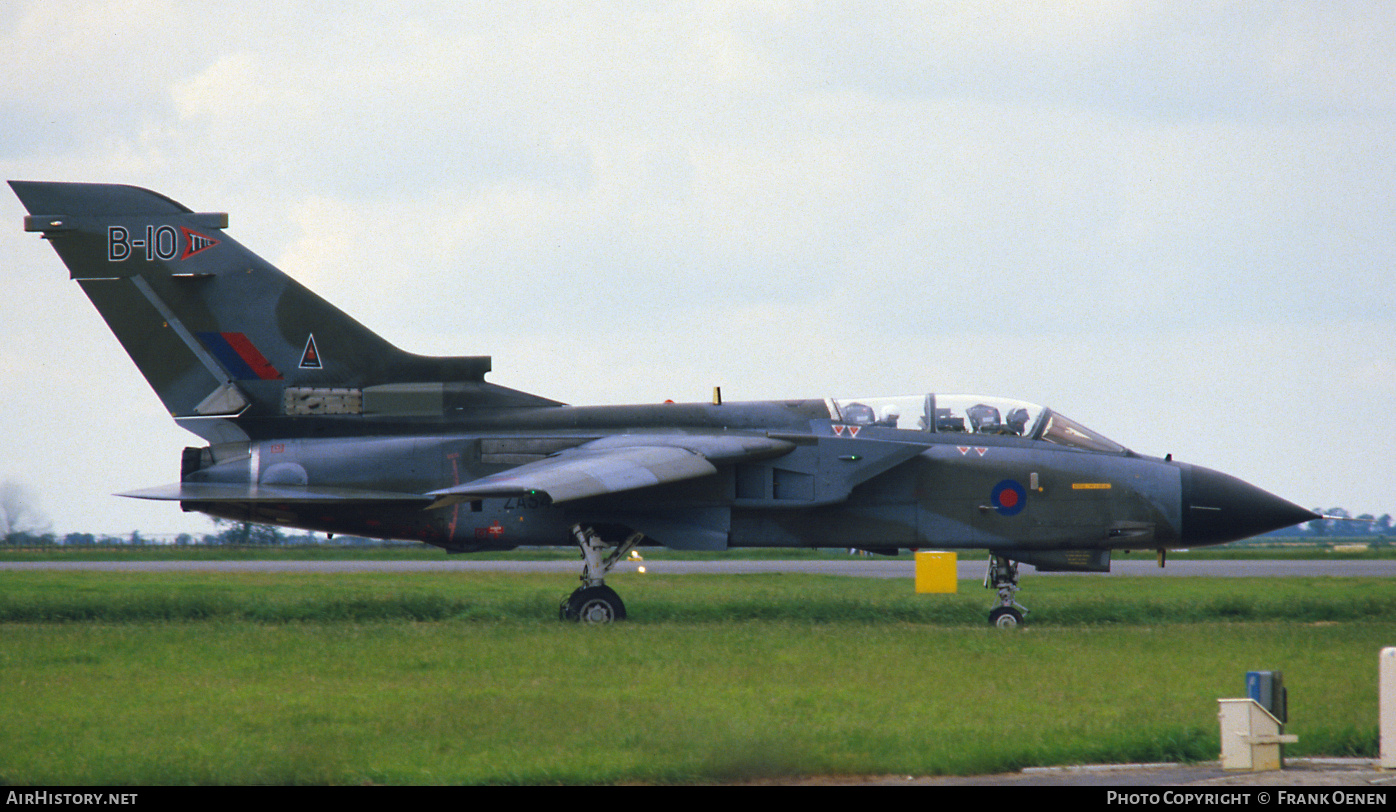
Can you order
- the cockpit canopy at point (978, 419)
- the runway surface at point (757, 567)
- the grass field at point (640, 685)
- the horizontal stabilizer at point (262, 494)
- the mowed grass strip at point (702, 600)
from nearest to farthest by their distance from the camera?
1. the grass field at point (640, 685)
2. the horizontal stabilizer at point (262, 494)
3. the cockpit canopy at point (978, 419)
4. the mowed grass strip at point (702, 600)
5. the runway surface at point (757, 567)

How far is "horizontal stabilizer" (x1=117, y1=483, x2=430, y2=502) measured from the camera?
15742 millimetres

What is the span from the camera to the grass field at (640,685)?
746 centimetres

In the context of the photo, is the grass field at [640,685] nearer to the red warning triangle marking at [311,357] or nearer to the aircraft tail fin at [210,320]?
the aircraft tail fin at [210,320]

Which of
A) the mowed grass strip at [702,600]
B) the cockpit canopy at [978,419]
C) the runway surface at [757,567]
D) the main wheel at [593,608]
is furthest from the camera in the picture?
the runway surface at [757,567]

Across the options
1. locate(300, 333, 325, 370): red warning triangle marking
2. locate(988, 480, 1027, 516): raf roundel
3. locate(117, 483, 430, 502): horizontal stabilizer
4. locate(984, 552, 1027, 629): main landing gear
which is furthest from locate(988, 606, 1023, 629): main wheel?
locate(300, 333, 325, 370): red warning triangle marking

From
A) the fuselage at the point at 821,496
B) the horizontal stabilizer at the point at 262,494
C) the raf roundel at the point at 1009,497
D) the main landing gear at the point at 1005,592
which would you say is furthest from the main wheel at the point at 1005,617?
the horizontal stabilizer at the point at 262,494

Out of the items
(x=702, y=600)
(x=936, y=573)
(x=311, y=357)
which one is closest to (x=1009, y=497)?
(x=702, y=600)

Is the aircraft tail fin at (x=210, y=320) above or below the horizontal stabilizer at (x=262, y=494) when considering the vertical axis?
above

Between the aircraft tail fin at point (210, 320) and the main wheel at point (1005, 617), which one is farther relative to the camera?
the aircraft tail fin at point (210, 320)

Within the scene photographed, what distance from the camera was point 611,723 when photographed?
8461 mm

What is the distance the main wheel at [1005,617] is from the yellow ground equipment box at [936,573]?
6.00 m

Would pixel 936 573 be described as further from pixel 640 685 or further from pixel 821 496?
pixel 640 685

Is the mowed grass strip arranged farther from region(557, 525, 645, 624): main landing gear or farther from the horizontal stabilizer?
the horizontal stabilizer

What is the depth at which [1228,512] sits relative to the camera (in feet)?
51.5
